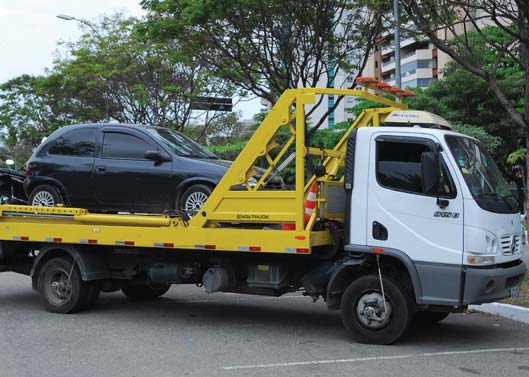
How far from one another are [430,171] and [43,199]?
228 inches

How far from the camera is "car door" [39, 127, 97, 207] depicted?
9.51 metres

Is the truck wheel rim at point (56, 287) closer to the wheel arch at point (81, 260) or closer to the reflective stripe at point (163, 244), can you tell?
the wheel arch at point (81, 260)

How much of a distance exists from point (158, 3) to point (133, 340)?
918 cm

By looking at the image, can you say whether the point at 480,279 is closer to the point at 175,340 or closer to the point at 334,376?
the point at 334,376

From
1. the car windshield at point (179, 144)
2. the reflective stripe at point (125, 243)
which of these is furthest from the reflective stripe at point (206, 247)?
the car windshield at point (179, 144)

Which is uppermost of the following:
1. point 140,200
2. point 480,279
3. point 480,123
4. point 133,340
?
point 480,123

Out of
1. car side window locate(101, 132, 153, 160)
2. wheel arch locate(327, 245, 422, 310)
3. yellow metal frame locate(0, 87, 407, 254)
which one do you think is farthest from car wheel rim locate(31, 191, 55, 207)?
wheel arch locate(327, 245, 422, 310)

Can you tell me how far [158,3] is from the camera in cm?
1455

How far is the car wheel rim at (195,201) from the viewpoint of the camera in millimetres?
8875

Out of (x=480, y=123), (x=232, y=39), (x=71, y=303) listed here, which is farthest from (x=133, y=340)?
(x=480, y=123)

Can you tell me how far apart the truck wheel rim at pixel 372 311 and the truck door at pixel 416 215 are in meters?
0.49

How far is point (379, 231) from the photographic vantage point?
727 centimetres

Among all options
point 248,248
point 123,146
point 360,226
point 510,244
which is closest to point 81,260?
point 123,146

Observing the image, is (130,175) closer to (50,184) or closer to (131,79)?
(50,184)
